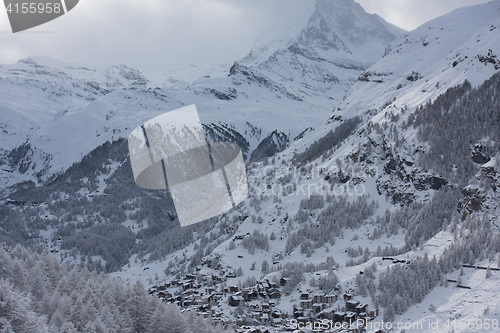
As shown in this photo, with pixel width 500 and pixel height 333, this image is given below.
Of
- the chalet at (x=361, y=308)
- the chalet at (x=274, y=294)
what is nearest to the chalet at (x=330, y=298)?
the chalet at (x=361, y=308)

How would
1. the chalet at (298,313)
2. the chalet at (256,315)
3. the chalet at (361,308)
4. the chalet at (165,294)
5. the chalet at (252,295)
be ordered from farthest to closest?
the chalet at (165,294), the chalet at (252,295), the chalet at (256,315), the chalet at (298,313), the chalet at (361,308)

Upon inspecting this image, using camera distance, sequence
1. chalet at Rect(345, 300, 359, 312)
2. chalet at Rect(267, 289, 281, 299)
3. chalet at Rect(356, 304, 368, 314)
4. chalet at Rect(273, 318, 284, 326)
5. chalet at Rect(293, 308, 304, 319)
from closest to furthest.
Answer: chalet at Rect(356, 304, 368, 314) → chalet at Rect(345, 300, 359, 312) → chalet at Rect(273, 318, 284, 326) → chalet at Rect(293, 308, 304, 319) → chalet at Rect(267, 289, 281, 299)

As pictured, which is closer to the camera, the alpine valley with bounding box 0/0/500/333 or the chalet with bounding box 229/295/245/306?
the alpine valley with bounding box 0/0/500/333

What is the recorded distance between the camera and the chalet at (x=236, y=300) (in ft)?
311

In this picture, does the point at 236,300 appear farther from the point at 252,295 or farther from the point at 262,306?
the point at 262,306

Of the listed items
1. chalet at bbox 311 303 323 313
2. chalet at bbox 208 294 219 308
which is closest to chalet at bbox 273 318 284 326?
chalet at bbox 311 303 323 313

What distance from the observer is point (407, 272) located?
264 ft

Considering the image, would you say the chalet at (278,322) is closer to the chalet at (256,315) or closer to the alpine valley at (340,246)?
the alpine valley at (340,246)

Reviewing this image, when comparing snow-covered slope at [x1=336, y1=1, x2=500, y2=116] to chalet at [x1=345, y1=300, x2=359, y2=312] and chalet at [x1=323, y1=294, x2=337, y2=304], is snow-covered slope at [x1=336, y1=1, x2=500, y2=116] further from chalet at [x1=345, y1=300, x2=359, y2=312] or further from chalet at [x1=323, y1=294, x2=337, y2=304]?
chalet at [x1=345, y1=300, x2=359, y2=312]

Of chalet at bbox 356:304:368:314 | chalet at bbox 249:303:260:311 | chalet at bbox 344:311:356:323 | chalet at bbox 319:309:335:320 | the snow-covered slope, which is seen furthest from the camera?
the snow-covered slope

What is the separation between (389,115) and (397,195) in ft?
113

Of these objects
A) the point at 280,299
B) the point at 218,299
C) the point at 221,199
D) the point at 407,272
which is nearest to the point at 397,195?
the point at 407,272

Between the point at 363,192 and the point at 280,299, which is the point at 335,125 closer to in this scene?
the point at 363,192

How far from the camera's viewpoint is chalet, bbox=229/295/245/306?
9481 centimetres
